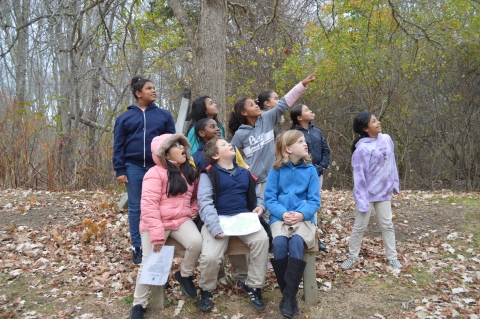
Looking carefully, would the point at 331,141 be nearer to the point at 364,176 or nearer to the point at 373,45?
the point at 373,45

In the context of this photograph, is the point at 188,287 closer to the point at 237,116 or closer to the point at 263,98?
the point at 237,116

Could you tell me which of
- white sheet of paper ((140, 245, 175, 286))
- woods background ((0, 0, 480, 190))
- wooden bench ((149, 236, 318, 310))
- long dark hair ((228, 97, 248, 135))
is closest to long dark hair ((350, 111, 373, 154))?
long dark hair ((228, 97, 248, 135))

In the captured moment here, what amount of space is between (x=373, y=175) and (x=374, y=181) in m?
0.07

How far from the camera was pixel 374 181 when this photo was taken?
4453 millimetres

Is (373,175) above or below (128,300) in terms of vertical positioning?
above

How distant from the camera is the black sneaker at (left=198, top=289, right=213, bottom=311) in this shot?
3613 mm

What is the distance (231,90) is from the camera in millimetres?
14047

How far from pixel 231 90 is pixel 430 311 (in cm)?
1120

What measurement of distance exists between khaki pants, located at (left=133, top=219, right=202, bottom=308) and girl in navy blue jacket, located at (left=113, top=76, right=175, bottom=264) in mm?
707

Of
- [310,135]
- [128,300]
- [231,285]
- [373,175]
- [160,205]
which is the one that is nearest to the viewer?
[160,205]

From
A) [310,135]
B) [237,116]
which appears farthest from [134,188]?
[310,135]

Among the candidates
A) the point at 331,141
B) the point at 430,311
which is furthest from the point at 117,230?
the point at 331,141

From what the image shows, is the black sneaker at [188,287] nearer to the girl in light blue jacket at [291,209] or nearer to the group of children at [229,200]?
the group of children at [229,200]

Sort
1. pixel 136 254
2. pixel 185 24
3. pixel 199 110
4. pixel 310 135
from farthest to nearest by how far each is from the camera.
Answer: pixel 185 24 → pixel 310 135 → pixel 199 110 → pixel 136 254
